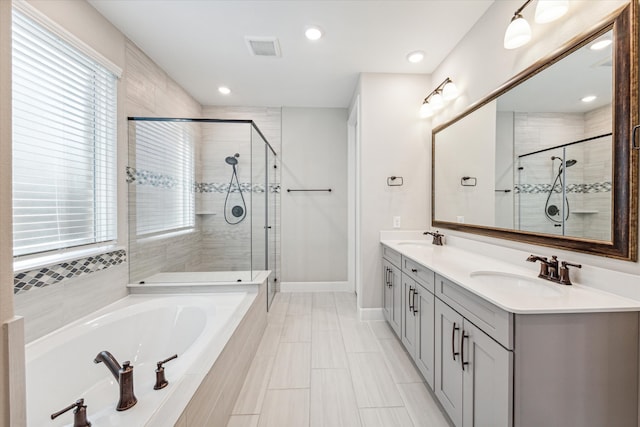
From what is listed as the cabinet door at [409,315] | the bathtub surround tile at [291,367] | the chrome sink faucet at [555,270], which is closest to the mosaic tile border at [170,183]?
the bathtub surround tile at [291,367]

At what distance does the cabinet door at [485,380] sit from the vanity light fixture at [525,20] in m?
1.63

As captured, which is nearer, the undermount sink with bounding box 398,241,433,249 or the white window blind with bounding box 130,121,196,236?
the white window blind with bounding box 130,121,196,236

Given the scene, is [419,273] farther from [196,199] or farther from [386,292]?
[196,199]

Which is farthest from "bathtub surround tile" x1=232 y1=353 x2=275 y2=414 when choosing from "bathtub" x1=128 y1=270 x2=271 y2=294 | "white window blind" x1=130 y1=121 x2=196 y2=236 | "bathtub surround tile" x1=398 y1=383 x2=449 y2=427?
"white window blind" x1=130 y1=121 x2=196 y2=236

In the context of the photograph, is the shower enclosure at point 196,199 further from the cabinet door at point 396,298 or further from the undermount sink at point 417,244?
the undermount sink at point 417,244

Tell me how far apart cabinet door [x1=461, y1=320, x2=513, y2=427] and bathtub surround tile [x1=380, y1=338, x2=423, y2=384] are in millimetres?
638

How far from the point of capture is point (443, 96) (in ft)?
8.05

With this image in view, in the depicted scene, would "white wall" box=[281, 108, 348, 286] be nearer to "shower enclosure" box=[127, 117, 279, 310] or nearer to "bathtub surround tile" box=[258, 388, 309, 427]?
"shower enclosure" box=[127, 117, 279, 310]

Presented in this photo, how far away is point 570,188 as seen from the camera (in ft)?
4.42

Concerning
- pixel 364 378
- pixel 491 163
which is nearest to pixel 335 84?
pixel 491 163

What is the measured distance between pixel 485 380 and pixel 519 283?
0.61 metres

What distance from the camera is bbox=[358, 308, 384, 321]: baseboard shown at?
286 cm

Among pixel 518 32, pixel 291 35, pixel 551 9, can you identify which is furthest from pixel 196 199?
pixel 551 9

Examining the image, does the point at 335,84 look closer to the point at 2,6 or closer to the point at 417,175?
the point at 417,175
